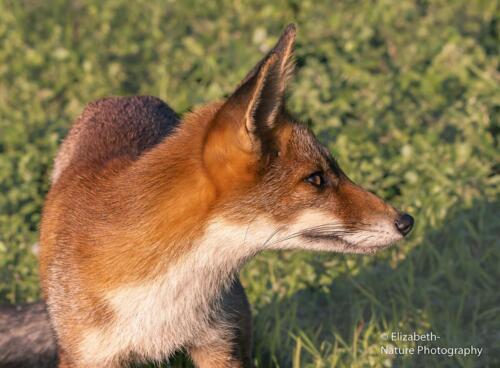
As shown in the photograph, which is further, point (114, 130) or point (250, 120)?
point (114, 130)

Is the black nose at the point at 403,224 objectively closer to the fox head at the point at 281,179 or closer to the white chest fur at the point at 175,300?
the fox head at the point at 281,179

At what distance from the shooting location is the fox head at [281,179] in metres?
3.72

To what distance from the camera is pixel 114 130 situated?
5434 millimetres

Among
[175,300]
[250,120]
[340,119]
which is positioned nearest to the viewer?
[250,120]

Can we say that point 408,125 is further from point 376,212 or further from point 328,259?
point 376,212

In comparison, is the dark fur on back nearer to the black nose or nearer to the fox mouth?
the fox mouth

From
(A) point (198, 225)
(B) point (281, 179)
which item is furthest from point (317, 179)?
(A) point (198, 225)

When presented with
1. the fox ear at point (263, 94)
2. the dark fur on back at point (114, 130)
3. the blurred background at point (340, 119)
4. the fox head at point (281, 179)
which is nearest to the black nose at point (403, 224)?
the fox head at point (281, 179)

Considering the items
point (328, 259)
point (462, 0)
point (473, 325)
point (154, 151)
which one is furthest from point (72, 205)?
point (462, 0)

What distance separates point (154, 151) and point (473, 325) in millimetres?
2714

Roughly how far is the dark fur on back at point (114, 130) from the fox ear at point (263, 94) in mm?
1206

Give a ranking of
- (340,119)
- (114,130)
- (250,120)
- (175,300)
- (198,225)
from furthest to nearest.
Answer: (340,119)
(114,130)
(175,300)
(198,225)
(250,120)

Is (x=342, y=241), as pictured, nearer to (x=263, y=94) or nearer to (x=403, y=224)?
(x=403, y=224)

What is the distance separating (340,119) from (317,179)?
3.69 meters
